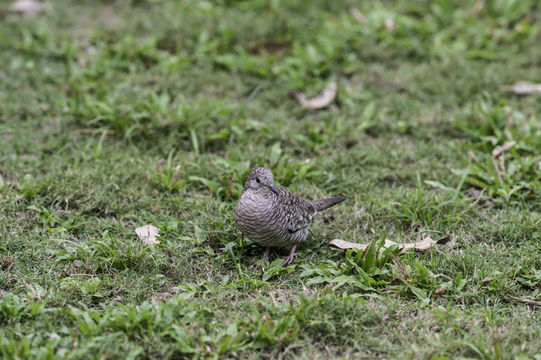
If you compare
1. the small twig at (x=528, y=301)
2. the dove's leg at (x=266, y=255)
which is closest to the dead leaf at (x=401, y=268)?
the small twig at (x=528, y=301)

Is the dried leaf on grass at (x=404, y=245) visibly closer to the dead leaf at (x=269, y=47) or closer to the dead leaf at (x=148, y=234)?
the dead leaf at (x=148, y=234)

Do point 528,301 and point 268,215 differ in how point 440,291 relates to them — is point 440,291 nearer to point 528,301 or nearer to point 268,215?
point 528,301

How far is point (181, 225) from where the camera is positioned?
15.7 feet

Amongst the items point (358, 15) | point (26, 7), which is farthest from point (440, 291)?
point (26, 7)

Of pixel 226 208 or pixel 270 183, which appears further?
pixel 226 208

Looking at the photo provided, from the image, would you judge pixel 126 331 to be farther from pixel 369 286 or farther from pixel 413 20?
pixel 413 20

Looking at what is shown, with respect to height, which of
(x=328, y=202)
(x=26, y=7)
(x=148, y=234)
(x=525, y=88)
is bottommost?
(x=148, y=234)

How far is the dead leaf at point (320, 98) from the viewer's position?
673 centimetres

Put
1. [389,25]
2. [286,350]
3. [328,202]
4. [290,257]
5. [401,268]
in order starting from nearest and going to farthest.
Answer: [286,350], [401,268], [290,257], [328,202], [389,25]

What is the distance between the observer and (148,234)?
4504 millimetres

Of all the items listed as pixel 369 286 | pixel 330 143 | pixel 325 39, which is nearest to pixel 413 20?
pixel 325 39

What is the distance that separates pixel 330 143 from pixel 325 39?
7.35ft

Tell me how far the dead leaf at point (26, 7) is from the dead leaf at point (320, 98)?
4.28 m

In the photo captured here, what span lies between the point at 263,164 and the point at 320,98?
168cm
